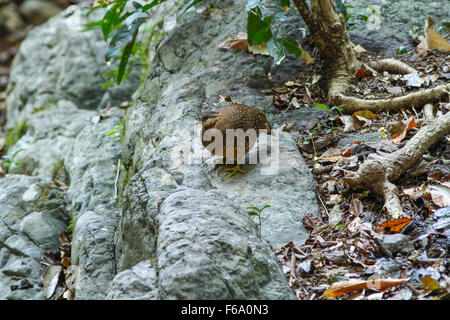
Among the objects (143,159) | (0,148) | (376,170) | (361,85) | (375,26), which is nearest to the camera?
(376,170)

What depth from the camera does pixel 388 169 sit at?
2922 millimetres

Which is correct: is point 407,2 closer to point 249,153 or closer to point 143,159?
point 249,153

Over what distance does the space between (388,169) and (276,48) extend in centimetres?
148

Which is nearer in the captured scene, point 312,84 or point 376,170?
point 376,170

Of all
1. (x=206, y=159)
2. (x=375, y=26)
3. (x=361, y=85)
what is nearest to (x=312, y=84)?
(x=361, y=85)

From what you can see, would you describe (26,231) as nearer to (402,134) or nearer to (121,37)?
(121,37)

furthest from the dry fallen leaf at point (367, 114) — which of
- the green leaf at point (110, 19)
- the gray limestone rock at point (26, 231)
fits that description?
the gray limestone rock at point (26, 231)

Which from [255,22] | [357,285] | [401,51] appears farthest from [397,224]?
[401,51]

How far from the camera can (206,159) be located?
11.7 feet

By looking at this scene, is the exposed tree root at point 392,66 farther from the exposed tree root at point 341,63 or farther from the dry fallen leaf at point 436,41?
the dry fallen leaf at point 436,41

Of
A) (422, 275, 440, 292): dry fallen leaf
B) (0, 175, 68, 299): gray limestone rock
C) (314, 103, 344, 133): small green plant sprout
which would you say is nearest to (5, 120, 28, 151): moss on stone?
(0, 175, 68, 299): gray limestone rock
